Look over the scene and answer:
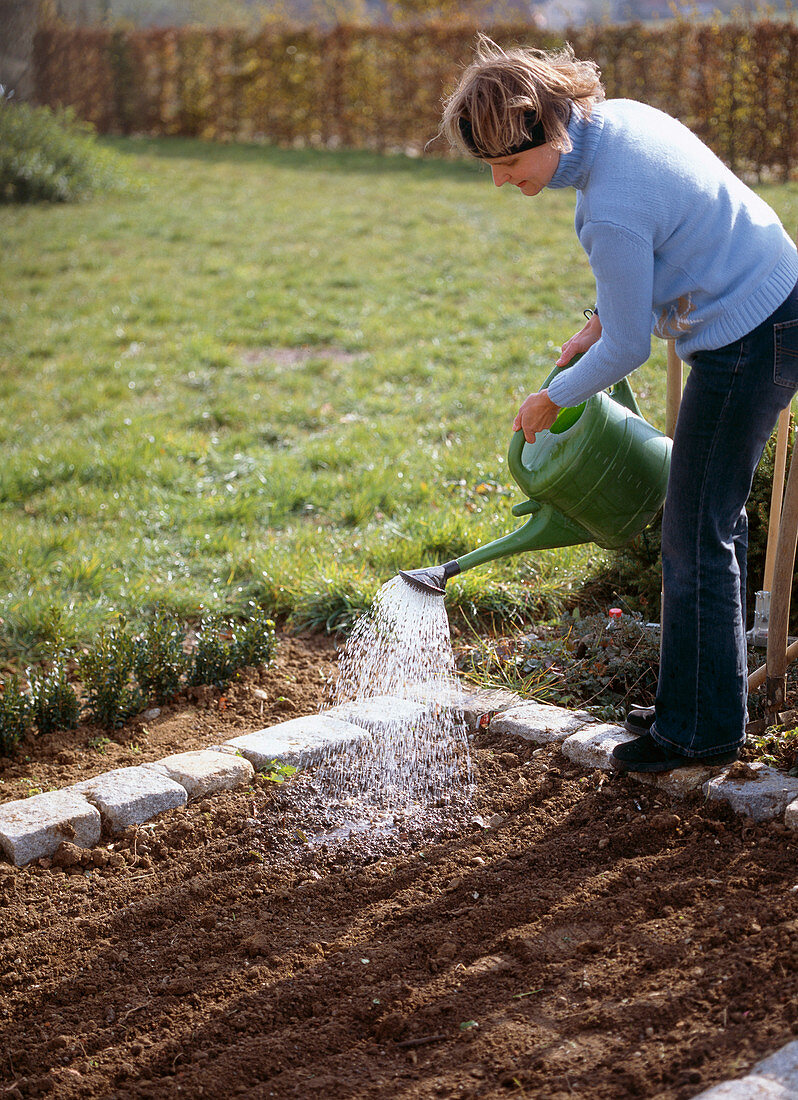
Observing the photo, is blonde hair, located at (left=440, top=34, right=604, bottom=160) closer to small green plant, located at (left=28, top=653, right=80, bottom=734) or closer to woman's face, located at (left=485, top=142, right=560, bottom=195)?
woman's face, located at (left=485, top=142, right=560, bottom=195)

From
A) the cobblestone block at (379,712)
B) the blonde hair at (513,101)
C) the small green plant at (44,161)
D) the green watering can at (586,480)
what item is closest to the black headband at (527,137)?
the blonde hair at (513,101)

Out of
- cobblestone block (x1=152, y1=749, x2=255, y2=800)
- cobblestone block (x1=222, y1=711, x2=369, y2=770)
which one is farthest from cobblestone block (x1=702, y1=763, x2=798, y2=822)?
cobblestone block (x1=152, y1=749, x2=255, y2=800)

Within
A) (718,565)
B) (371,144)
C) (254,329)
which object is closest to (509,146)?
(718,565)

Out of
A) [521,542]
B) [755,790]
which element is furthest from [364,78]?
[755,790]

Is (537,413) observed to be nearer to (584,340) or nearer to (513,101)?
(584,340)

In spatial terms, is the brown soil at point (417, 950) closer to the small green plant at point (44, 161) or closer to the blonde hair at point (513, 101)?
the blonde hair at point (513, 101)

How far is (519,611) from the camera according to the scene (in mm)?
3566

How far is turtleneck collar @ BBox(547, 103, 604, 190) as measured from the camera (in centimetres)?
198

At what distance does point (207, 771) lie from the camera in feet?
8.86

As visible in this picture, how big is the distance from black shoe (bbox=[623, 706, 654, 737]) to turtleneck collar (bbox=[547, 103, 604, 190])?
4.51ft

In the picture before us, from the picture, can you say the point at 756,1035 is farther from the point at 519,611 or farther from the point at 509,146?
the point at 519,611

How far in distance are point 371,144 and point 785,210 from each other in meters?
9.17

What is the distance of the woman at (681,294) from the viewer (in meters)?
1.95

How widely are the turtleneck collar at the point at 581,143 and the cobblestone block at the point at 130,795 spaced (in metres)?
1.81
